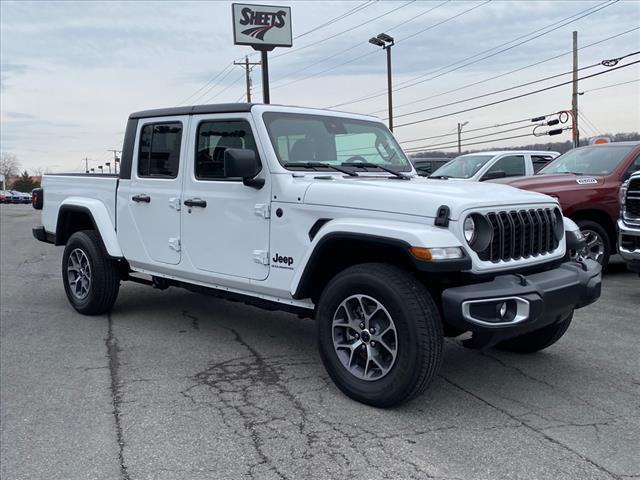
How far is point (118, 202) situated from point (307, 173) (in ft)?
7.88

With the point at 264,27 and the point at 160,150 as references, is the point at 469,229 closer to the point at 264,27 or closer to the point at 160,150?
the point at 160,150

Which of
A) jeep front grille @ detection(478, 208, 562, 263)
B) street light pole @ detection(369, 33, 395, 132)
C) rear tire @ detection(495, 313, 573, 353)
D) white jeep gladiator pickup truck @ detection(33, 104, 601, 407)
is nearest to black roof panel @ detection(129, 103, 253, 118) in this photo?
white jeep gladiator pickup truck @ detection(33, 104, 601, 407)

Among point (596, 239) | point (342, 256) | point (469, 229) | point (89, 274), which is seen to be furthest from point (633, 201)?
point (89, 274)

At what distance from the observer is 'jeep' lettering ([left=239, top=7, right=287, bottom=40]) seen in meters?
30.9

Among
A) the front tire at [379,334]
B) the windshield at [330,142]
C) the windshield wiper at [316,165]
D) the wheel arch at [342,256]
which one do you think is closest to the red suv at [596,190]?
the windshield at [330,142]

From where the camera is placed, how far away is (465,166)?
1193cm

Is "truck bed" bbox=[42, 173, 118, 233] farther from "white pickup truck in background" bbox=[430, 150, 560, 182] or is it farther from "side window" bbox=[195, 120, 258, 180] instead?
"white pickup truck in background" bbox=[430, 150, 560, 182]

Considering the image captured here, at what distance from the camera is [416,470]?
10.3ft

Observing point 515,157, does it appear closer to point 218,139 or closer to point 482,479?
point 218,139

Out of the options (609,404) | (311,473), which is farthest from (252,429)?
(609,404)

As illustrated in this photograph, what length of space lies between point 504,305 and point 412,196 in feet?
2.78

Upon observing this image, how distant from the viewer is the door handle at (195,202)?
16.8 feet

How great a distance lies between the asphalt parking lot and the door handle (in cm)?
125

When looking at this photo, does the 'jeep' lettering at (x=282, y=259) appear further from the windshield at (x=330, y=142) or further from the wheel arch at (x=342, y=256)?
the windshield at (x=330, y=142)
